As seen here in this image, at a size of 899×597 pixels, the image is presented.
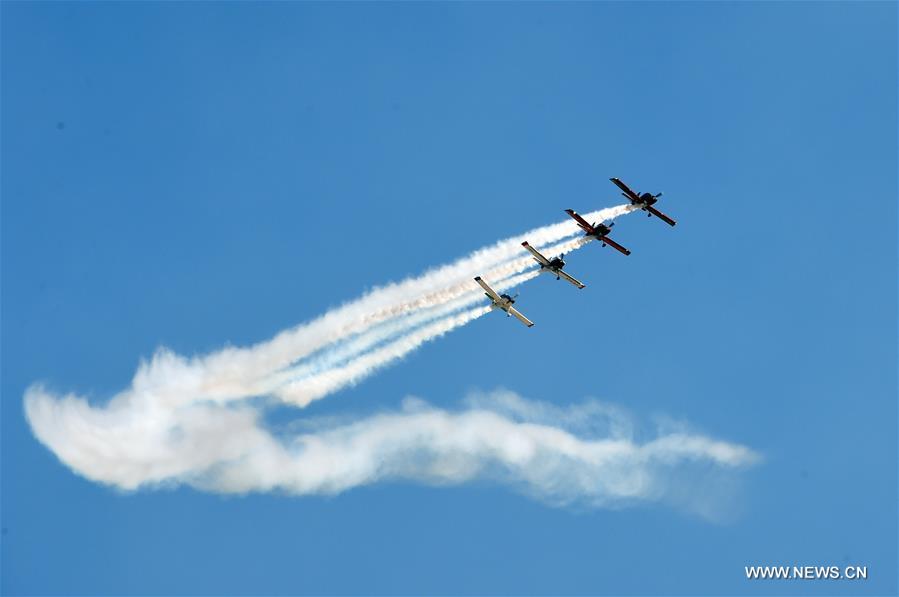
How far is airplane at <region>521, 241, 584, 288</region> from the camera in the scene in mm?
128125

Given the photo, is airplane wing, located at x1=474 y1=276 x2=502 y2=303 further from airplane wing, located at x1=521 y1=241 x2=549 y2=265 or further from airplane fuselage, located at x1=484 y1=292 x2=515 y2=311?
airplane wing, located at x1=521 y1=241 x2=549 y2=265

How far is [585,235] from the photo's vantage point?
129000 millimetres

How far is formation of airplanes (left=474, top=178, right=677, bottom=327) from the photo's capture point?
127688 millimetres

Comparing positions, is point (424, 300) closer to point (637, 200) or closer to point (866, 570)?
point (637, 200)

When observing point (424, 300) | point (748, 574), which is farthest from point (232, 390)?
point (748, 574)

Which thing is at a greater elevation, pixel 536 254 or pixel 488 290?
pixel 536 254

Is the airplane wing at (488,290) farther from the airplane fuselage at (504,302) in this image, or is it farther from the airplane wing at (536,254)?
the airplane wing at (536,254)

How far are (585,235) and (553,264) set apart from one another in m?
3.07

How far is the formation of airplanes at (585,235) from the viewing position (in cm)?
12769

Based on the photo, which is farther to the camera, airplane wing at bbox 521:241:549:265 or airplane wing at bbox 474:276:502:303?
airplane wing at bbox 521:241:549:265

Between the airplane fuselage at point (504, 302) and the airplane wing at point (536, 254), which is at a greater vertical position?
the airplane wing at point (536, 254)

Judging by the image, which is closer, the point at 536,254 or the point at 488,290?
the point at 488,290

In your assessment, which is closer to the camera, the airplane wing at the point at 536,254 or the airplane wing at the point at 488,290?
the airplane wing at the point at 488,290

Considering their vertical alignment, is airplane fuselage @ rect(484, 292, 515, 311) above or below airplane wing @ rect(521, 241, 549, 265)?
below
